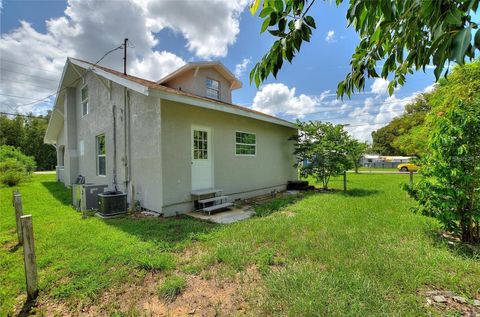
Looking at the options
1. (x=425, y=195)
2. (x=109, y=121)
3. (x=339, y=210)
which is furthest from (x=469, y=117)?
(x=109, y=121)

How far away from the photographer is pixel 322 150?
1028 centimetres

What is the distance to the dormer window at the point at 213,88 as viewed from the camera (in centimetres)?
1006

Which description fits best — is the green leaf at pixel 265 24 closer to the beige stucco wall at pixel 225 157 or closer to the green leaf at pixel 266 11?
the green leaf at pixel 266 11

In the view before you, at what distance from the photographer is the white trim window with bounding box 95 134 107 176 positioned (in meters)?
8.77

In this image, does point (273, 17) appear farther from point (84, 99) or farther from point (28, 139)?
point (28, 139)

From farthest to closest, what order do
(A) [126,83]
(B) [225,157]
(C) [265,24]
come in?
(B) [225,157]
(A) [126,83]
(C) [265,24]

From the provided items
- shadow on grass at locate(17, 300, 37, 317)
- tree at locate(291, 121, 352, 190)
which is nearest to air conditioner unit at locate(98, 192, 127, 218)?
shadow on grass at locate(17, 300, 37, 317)

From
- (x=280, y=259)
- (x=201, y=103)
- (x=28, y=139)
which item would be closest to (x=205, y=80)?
(x=201, y=103)

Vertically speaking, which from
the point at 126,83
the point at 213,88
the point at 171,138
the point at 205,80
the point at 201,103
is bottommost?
the point at 171,138

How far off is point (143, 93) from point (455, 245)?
22.0 ft

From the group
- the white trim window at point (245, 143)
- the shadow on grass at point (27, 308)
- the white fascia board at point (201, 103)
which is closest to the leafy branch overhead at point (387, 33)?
the shadow on grass at point (27, 308)

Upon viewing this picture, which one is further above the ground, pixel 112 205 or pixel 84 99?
pixel 84 99

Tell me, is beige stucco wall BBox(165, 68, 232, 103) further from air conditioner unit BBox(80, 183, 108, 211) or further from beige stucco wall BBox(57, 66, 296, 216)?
air conditioner unit BBox(80, 183, 108, 211)

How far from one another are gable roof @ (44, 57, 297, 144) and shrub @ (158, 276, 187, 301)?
406cm
